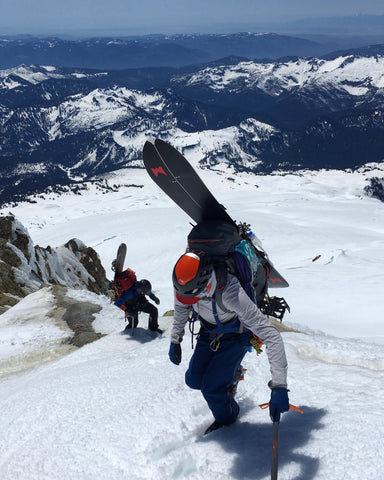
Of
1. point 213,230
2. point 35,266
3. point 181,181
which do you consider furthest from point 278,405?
point 35,266

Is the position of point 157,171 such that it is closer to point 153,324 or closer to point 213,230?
point 213,230

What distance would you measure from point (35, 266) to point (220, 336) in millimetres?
22046

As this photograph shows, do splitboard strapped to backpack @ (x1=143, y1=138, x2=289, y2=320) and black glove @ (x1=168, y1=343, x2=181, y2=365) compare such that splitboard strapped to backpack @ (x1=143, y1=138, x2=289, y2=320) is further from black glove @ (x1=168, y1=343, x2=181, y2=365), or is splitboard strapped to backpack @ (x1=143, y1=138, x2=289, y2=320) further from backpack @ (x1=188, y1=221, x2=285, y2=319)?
black glove @ (x1=168, y1=343, x2=181, y2=365)

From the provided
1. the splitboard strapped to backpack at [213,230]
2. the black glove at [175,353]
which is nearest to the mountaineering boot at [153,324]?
the splitboard strapped to backpack at [213,230]

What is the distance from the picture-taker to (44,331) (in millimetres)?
12359

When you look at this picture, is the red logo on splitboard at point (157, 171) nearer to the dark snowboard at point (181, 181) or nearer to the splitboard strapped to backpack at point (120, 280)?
the dark snowboard at point (181, 181)

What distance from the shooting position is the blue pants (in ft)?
16.8

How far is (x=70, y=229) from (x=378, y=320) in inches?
2951

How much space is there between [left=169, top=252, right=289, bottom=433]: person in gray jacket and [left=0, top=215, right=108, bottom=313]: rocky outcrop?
13.1 metres

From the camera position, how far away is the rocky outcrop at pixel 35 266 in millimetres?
20594

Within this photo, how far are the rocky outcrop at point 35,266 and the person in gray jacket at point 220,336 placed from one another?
13085 mm

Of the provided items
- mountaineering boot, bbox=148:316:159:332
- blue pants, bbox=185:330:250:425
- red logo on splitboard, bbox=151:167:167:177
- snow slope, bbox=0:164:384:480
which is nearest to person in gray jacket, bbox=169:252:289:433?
A: blue pants, bbox=185:330:250:425

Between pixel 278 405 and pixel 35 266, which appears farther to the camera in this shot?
pixel 35 266

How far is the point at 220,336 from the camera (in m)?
5.23
